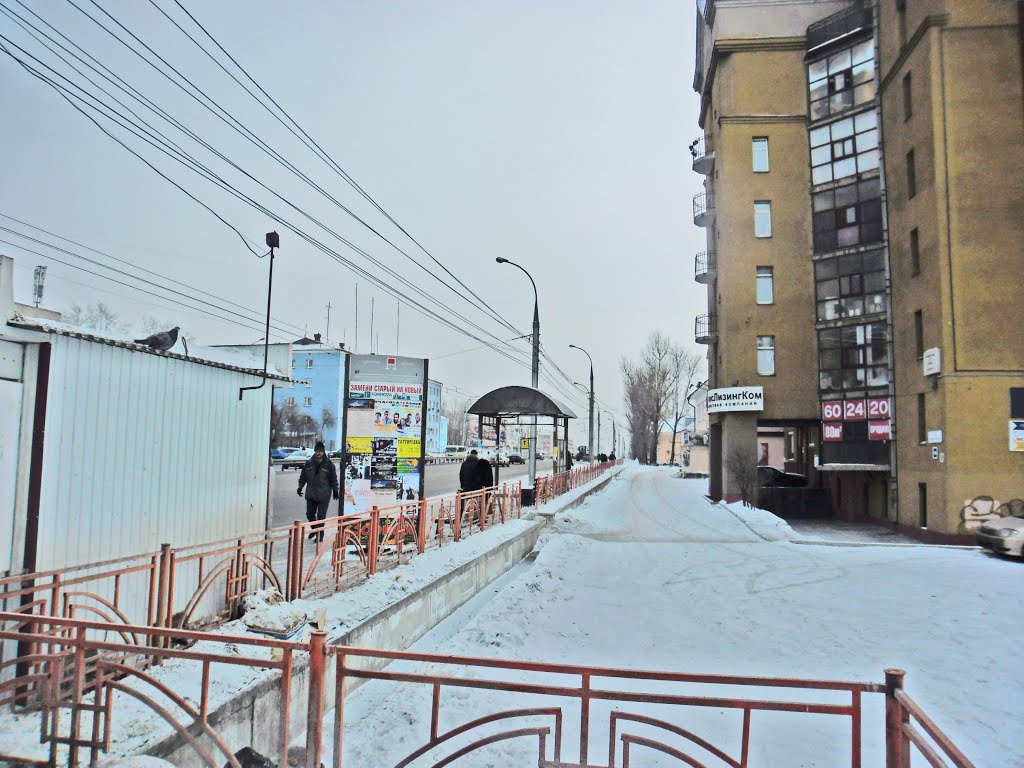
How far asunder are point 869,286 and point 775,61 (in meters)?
9.28

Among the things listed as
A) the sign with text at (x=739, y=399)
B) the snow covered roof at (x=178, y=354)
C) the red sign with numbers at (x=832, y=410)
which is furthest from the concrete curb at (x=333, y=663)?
the red sign with numbers at (x=832, y=410)

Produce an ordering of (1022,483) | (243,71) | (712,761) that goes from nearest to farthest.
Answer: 1. (712,761)
2. (243,71)
3. (1022,483)

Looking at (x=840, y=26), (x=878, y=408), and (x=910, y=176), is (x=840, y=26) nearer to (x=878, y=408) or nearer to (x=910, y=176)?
(x=910, y=176)

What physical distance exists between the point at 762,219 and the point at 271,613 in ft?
73.1

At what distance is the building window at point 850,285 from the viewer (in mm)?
20422

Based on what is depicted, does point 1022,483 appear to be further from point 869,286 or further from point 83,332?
point 83,332

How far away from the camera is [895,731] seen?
2.73 meters

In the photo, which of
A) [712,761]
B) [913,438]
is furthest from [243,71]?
[913,438]

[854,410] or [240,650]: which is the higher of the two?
[854,410]

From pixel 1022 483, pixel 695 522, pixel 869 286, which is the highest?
pixel 869 286

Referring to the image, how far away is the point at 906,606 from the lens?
927 centimetres

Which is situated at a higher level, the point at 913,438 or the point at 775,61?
the point at 775,61

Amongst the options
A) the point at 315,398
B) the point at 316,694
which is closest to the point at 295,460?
the point at 315,398

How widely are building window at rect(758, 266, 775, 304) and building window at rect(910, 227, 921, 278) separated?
518 cm
